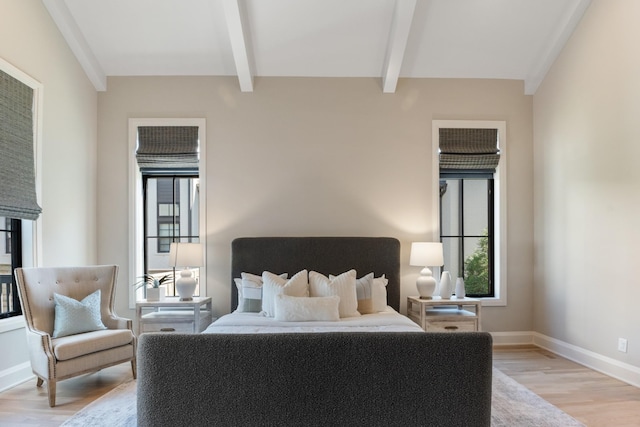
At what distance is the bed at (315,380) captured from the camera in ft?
7.09

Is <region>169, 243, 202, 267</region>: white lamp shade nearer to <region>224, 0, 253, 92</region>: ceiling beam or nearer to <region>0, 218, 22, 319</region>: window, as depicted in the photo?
<region>0, 218, 22, 319</region>: window

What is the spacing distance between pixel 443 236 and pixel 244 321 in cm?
273

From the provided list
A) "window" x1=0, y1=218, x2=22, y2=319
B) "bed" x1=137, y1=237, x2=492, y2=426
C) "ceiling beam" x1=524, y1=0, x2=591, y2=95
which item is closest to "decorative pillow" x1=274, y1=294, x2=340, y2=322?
"bed" x1=137, y1=237, x2=492, y2=426

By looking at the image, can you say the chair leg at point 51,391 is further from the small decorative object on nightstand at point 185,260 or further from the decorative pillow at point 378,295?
the decorative pillow at point 378,295

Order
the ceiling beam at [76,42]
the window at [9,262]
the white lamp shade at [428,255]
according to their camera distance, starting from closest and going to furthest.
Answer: the window at [9,262] → the ceiling beam at [76,42] → the white lamp shade at [428,255]

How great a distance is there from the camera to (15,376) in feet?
13.1

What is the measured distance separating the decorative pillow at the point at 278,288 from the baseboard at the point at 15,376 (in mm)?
2105

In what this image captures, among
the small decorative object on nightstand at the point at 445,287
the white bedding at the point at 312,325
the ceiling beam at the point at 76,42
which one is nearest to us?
the white bedding at the point at 312,325

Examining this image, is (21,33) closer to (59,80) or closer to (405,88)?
(59,80)

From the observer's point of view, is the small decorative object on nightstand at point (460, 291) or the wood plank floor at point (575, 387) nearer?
the wood plank floor at point (575, 387)

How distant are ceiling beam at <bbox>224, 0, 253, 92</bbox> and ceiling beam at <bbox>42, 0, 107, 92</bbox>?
154cm

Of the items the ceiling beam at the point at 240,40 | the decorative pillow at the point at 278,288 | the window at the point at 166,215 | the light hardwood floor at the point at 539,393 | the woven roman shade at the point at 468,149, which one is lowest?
the light hardwood floor at the point at 539,393

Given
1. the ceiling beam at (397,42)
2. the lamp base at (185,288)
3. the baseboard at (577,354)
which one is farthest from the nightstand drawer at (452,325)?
the ceiling beam at (397,42)

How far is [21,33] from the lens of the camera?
4113mm
